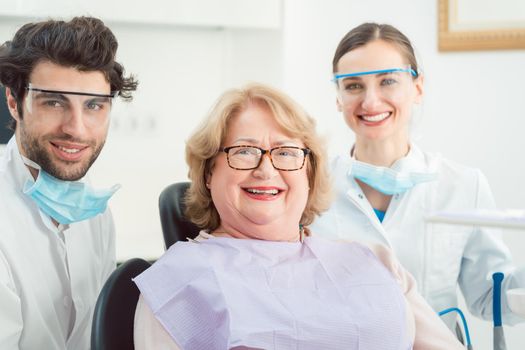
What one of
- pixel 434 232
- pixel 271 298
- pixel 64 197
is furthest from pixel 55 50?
pixel 434 232

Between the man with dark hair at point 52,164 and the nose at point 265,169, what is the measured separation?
1.32 feet

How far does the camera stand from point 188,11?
3.23 meters

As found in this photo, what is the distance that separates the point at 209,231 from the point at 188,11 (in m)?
1.78

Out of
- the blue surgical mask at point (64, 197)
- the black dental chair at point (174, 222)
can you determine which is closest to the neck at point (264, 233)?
the black dental chair at point (174, 222)

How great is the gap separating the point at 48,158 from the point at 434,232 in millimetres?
1088

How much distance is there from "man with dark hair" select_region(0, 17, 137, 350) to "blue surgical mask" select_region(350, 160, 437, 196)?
772 mm

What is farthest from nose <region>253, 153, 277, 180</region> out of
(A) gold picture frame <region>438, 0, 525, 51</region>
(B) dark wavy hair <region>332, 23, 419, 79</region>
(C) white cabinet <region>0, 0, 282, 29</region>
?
(A) gold picture frame <region>438, 0, 525, 51</region>

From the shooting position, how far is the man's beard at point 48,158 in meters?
1.61

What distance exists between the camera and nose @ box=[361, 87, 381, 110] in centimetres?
200

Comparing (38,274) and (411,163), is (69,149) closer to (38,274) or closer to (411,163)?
(38,274)

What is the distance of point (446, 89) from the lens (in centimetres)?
329

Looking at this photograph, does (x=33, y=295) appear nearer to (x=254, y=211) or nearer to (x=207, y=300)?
(x=207, y=300)

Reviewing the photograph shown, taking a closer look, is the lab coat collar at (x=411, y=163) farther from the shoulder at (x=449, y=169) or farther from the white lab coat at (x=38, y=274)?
the white lab coat at (x=38, y=274)

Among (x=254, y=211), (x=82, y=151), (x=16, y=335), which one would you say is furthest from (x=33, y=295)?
(x=254, y=211)
